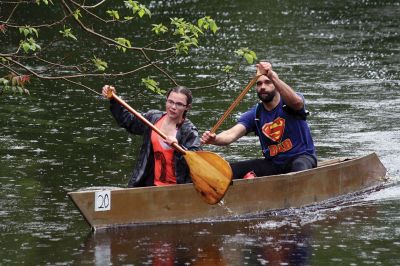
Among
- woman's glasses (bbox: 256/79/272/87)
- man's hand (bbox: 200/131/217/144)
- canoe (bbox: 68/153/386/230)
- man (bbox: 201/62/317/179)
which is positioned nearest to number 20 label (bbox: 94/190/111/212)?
canoe (bbox: 68/153/386/230)

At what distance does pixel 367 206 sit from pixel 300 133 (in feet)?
3.62

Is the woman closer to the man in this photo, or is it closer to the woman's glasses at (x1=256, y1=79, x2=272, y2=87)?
the man

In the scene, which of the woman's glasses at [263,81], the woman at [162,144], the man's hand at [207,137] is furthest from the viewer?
the woman's glasses at [263,81]

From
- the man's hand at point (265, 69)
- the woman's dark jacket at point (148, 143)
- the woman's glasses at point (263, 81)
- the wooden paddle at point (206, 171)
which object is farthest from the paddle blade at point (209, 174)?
the woman's glasses at point (263, 81)

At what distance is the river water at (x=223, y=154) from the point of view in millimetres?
10047

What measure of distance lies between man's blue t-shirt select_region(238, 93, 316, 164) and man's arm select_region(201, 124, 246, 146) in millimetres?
109

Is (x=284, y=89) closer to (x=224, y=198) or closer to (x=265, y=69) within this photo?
(x=265, y=69)

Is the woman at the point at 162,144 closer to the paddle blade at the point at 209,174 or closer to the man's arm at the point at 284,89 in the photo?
the paddle blade at the point at 209,174

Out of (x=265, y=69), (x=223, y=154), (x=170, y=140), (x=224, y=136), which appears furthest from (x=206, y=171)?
(x=223, y=154)

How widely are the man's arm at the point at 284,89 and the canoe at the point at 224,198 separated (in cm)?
73

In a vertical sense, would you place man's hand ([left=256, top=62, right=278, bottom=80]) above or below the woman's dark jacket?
above

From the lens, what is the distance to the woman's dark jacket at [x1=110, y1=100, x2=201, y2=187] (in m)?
11.0

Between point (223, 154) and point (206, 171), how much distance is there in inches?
166

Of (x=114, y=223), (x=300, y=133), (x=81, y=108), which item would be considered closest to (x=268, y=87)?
(x=300, y=133)
